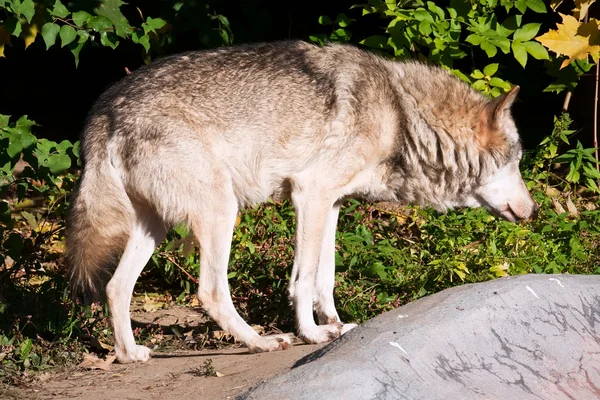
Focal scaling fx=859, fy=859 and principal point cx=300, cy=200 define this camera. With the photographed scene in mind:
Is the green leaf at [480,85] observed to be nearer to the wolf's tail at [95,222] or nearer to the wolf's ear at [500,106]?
the wolf's ear at [500,106]

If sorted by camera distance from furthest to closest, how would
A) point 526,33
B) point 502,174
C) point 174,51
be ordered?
point 174,51, point 526,33, point 502,174

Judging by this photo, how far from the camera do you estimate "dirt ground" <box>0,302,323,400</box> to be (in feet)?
12.8

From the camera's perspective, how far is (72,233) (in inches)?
183

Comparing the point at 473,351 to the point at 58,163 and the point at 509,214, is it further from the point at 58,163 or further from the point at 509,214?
the point at 58,163

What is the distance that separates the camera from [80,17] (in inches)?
211

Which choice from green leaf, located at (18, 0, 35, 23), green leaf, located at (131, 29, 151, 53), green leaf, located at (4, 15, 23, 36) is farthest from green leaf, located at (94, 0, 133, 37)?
green leaf, located at (18, 0, 35, 23)

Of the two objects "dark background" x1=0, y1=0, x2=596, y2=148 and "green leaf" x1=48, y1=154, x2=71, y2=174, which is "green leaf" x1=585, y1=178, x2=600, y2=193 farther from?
"green leaf" x1=48, y1=154, x2=71, y2=174

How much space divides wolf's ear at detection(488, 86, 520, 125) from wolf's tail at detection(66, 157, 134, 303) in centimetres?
215

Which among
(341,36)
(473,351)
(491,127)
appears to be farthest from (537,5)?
(473,351)

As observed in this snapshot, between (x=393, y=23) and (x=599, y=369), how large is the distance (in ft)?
10.5

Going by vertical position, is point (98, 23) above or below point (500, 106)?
above

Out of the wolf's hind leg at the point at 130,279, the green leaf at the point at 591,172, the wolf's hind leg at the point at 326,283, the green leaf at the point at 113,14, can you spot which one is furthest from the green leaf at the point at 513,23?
the wolf's hind leg at the point at 130,279

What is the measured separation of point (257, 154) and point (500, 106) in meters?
1.44

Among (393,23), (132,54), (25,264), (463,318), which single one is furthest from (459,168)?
(132,54)
